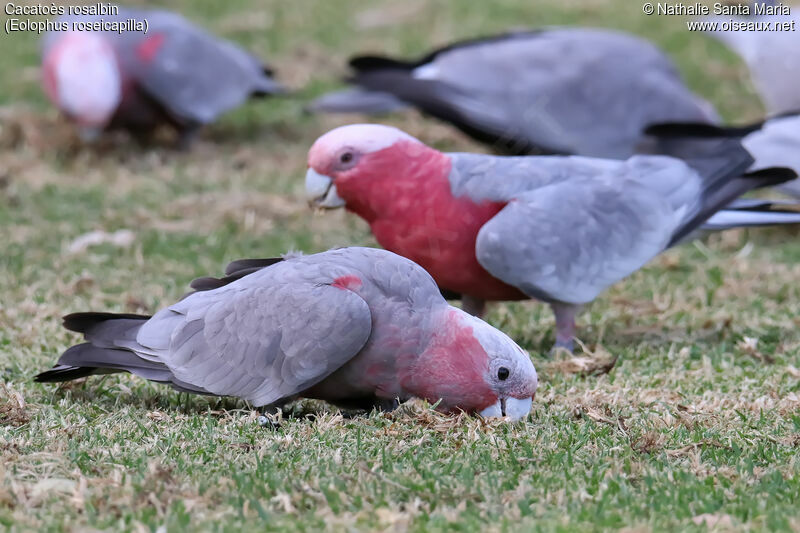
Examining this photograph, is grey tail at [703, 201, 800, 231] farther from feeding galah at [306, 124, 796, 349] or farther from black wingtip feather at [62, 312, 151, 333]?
black wingtip feather at [62, 312, 151, 333]

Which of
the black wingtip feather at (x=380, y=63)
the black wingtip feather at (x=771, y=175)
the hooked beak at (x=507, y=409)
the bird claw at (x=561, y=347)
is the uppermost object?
the black wingtip feather at (x=771, y=175)

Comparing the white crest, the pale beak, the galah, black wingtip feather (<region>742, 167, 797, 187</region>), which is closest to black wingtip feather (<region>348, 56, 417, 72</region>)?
the white crest

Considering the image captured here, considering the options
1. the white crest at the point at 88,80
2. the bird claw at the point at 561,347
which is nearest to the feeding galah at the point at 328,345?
the bird claw at the point at 561,347

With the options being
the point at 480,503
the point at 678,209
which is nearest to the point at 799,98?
the point at 678,209

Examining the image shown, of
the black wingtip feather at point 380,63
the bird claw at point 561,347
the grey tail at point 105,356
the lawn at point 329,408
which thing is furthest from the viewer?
the black wingtip feather at point 380,63

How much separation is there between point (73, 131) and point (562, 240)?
4.68m

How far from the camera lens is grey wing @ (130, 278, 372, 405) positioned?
3.32 metres

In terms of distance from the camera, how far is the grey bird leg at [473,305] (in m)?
4.56

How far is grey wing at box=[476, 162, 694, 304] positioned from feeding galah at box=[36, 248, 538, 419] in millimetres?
650

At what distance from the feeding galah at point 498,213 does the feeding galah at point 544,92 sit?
6.85 feet

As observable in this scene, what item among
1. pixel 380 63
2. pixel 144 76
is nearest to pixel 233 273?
pixel 380 63

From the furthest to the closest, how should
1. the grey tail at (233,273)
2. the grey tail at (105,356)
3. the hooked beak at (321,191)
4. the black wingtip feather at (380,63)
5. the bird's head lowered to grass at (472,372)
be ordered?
the black wingtip feather at (380,63) < the hooked beak at (321,191) < the grey tail at (233,273) < the grey tail at (105,356) < the bird's head lowered to grass at (472,372)

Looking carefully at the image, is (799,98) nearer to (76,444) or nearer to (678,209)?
(678,209)

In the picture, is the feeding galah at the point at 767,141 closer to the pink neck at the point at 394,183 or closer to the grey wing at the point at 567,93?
the grey wing at the point at 567,93
